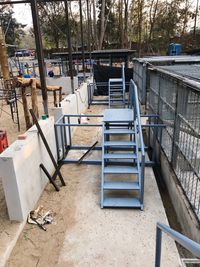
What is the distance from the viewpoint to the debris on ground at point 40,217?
3.94 m

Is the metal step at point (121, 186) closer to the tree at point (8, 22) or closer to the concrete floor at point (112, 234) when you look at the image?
the concrete floor at point (112, 234)

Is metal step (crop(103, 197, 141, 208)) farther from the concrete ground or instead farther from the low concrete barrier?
the low concrete barrier

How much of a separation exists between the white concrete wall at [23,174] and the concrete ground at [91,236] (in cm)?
29

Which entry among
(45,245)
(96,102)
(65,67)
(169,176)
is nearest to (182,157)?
(169,176)

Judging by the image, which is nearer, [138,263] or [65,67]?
[138,263]

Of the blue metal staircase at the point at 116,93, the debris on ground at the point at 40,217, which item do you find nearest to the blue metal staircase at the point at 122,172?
the debris on ground at the point at 40,217

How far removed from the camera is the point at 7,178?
3.57 m

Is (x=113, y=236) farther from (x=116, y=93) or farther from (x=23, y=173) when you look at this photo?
(x=116, y=93)

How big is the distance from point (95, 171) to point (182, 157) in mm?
2158

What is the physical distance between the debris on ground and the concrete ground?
89 mm

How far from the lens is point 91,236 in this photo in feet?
12.0

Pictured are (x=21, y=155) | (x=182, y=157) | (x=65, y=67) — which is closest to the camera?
(x=21, y=155)

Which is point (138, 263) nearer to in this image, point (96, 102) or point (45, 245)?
point (45, 245)

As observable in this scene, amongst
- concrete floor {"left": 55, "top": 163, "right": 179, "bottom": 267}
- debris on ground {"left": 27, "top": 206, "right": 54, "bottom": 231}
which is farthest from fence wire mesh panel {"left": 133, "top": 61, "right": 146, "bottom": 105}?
debris on ground {"left": 27, "top": 206, "right": 54, "bottom": 231}
